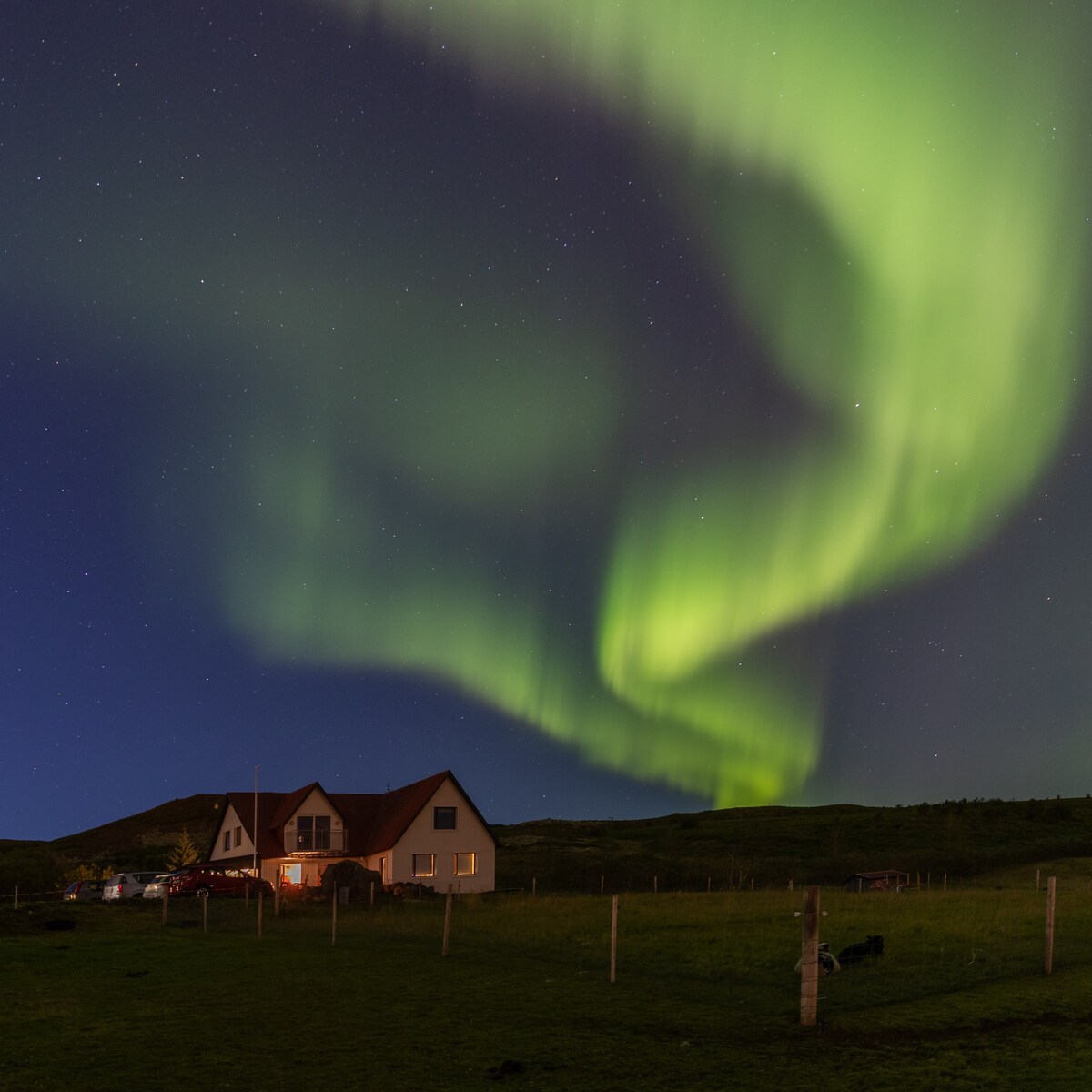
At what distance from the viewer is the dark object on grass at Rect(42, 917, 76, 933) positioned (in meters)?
39.6

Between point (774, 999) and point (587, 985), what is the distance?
4.14 metres

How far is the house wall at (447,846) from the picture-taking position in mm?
69375

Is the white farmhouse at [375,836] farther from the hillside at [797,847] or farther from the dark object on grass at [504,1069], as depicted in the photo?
the dark object on grass at [504,1069]

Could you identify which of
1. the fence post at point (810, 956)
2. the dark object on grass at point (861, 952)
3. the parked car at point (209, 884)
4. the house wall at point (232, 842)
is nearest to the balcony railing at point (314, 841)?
the house wall at point (232, 842)

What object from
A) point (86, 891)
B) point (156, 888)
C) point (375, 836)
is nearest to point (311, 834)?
point (375, 836)

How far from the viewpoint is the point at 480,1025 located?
19.5 meters

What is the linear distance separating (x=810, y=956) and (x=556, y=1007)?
5645 millimetres

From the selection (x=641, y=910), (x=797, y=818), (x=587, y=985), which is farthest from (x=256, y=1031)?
(x=797, y=818)

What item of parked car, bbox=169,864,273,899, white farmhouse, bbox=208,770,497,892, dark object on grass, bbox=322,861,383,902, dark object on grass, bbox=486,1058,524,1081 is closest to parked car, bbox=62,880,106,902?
parked car, bbox=169,864,273,899

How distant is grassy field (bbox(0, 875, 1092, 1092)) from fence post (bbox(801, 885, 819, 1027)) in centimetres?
32

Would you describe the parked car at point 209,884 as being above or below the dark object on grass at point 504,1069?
below

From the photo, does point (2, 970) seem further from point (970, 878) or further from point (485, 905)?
point (970, 878)

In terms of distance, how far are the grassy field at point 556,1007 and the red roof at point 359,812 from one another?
32.6 meters

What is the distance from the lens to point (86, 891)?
59.1m
